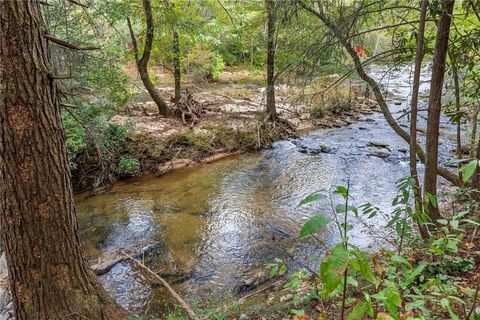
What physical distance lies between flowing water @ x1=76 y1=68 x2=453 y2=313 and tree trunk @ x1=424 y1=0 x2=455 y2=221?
1.35 meters

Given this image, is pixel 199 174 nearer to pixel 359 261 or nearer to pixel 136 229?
pixel 136 229

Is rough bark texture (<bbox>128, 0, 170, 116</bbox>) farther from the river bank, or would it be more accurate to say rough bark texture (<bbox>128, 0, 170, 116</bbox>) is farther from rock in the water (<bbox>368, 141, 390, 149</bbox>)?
rock in the water (<bbox>368, 141, 390, 149</bbox>)

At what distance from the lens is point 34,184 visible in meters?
2.42

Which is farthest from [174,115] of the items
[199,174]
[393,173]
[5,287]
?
[5,287]

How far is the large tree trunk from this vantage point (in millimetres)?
A: 2254

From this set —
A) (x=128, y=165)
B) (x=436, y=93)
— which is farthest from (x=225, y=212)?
(x=436, y=93)

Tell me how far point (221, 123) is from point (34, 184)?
792 cm

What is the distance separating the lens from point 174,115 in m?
10.4

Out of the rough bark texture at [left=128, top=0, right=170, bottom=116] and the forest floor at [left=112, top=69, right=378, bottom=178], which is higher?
the rough bark texture at [left=128, top=0, right=170, bottom=116]

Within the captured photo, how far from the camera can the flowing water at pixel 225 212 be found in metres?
4.59

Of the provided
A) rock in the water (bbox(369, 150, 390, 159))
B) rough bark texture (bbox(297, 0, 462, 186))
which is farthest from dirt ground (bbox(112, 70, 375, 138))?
rough bark texture (bbox(297, 0, 462, 186))

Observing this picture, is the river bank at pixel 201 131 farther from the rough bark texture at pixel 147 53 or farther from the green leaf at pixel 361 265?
the green leaf at pixel 361 265

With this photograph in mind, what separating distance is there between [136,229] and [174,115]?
17.1ft

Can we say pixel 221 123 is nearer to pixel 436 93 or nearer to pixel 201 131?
pixel 201 131
